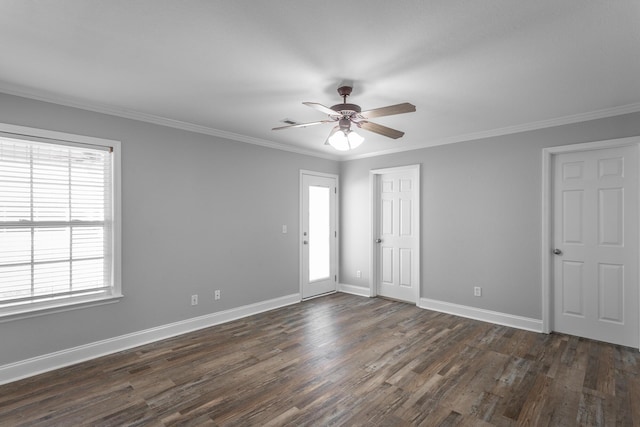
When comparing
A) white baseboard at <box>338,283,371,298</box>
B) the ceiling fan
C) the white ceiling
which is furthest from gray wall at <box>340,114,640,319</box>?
the ceiling fan

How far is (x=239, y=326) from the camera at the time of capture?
4.03m

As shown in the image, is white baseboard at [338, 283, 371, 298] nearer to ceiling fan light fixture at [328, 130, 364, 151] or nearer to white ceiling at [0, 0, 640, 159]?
white ceiling at [0, 0, 640, 159]

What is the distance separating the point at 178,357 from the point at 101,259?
123 cm

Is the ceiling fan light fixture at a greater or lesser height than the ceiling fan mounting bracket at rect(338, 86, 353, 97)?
lesser

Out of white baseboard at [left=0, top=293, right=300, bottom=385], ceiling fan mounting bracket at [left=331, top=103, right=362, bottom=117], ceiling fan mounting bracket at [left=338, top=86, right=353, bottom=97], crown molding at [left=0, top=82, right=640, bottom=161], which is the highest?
crown molding at [left=0, top=82, right=640, bottom=161]

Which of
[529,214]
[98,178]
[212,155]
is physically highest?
[212,155]

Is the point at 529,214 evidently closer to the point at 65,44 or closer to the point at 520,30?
the point at 520,30

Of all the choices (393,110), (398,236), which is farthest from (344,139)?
(398,236)

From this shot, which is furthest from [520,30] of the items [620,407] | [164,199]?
[164,199]

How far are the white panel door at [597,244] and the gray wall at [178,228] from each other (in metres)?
3.48

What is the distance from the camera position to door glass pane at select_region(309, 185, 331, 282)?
212 inches

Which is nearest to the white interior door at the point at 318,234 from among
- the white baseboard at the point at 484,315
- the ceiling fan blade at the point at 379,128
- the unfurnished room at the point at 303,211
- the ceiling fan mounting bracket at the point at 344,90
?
the unfurnished room at the point at 303,211

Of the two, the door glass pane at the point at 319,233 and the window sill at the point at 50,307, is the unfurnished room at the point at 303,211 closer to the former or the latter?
the window sill at the point at 50,307

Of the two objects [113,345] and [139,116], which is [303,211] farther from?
[113,345]
